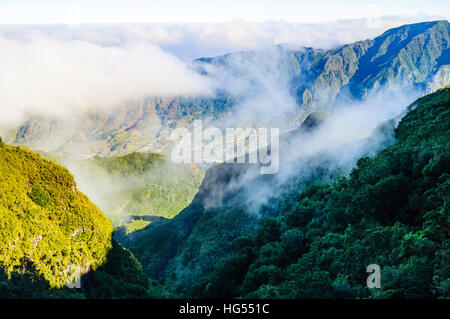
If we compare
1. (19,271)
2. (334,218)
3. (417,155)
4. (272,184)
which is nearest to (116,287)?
(19,271)

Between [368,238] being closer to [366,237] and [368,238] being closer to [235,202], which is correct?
[366,237]

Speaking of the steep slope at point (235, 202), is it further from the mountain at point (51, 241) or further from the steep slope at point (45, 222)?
the steep slope at point (45, 222)

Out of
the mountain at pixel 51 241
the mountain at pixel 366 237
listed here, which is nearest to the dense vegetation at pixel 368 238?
the mountain at pixel 366 237

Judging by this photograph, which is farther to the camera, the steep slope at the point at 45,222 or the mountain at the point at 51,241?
the steep slope at the point at 45,222

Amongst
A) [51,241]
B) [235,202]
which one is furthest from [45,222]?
[235,202]

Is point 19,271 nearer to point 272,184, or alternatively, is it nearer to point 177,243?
point 272,184

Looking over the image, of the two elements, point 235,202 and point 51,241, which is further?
point 235,202

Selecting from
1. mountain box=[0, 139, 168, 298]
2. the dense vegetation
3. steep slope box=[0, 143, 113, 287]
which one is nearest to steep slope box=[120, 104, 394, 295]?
the dense vegetation
